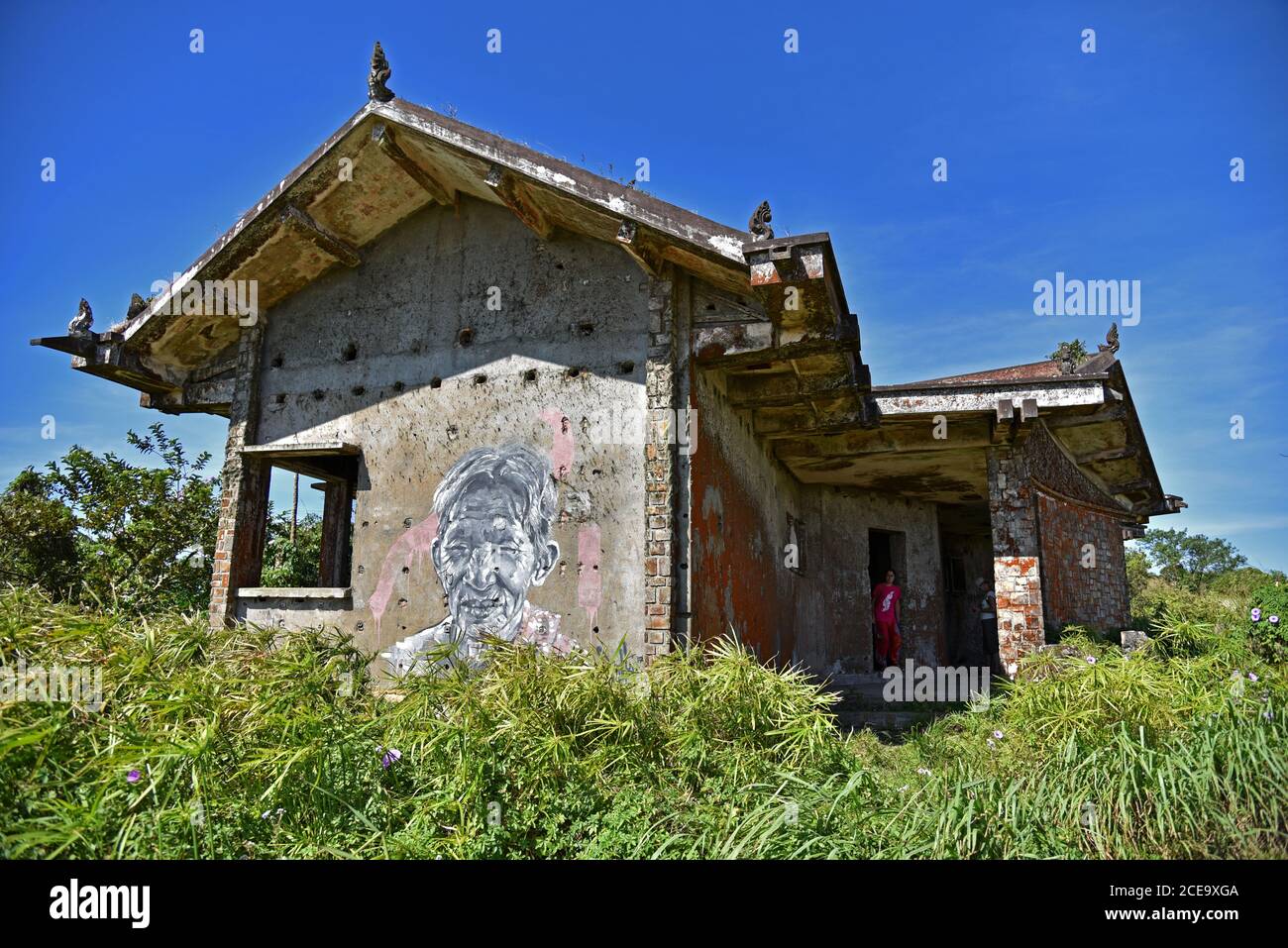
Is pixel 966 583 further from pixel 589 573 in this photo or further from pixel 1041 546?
pixel 589 573

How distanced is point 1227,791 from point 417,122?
24.9ft

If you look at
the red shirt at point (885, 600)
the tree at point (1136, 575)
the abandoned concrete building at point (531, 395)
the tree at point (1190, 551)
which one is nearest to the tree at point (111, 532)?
the abandoned concrete building at point (531, 395)

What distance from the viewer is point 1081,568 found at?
37.8 ft

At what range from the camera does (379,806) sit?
4215 mm

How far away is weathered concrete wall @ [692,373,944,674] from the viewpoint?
7750 millimetres

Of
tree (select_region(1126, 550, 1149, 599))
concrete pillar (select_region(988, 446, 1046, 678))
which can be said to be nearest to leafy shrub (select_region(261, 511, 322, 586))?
concrete pillar (select_region(988, 446, 1046, 678))

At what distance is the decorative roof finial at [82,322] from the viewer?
869 centimetres

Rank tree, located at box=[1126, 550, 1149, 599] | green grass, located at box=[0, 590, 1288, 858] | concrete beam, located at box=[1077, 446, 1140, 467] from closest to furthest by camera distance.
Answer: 1. green grass, located at box=[0, 590, 1288, 858]
2. concrete beam, located at box=[1077, 446, 1140, 467]
3. tree, located at box=[1126, 550, 1149, 599]

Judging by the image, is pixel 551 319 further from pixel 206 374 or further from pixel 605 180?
pixel 206 374

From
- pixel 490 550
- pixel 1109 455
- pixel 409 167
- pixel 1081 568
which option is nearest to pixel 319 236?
pixel 409 167

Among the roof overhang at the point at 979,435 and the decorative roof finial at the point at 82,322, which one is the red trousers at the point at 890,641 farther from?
the decorative roof finial at the point at 82,322

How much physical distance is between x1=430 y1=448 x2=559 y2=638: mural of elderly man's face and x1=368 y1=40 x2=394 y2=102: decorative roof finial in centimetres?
363

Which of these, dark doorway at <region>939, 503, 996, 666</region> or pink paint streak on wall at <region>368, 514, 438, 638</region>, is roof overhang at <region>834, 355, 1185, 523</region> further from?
pink paint streak on wall at <region>368, 514, 438, 638</region>
